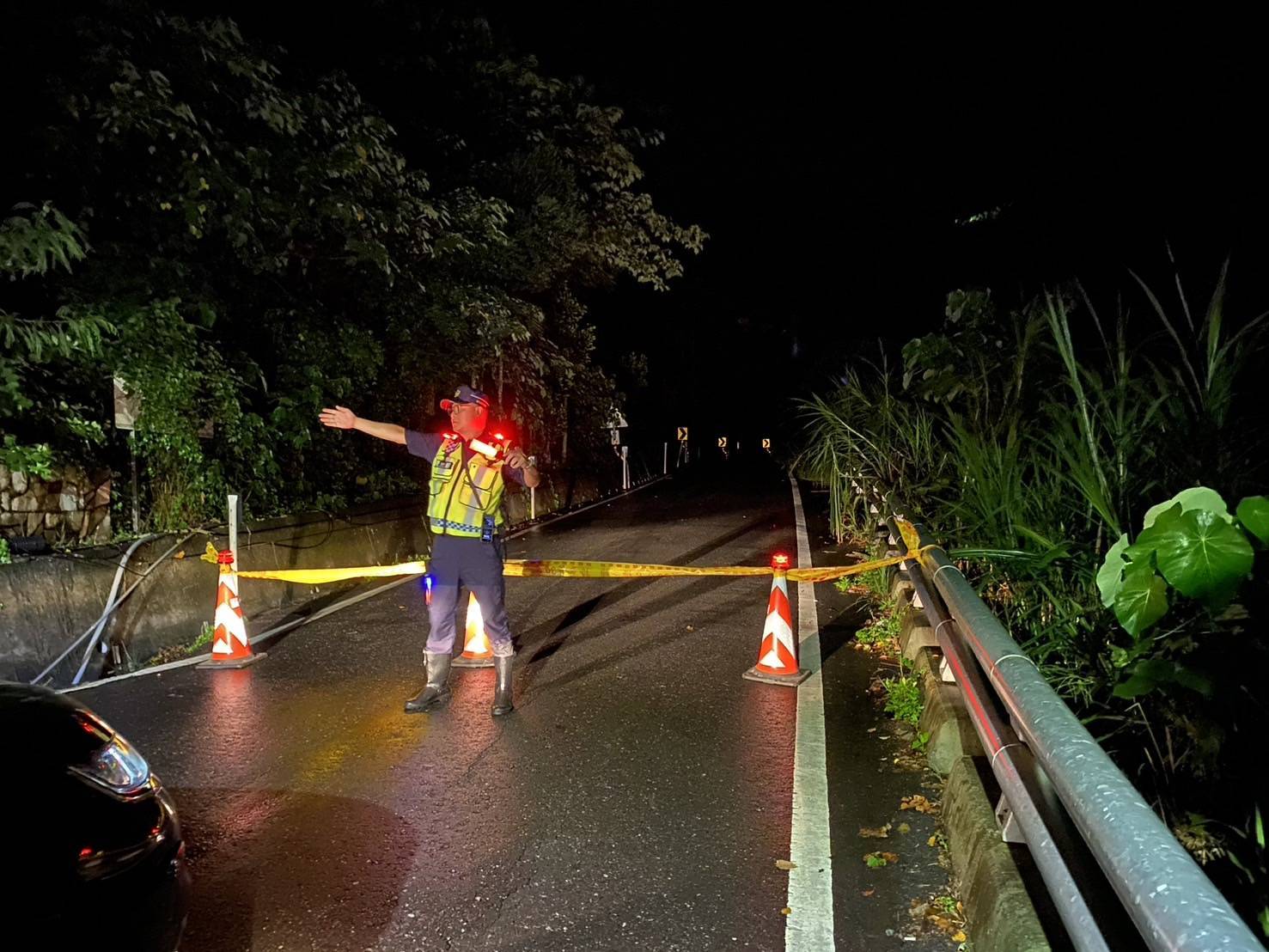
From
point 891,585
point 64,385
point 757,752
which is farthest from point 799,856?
point 64,385

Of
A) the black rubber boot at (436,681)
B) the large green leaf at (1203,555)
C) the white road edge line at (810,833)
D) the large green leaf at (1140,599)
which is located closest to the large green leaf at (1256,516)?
the large green leaf at (1203,555)

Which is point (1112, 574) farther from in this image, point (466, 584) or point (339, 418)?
point (339, 418)

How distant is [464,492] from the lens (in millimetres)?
5316

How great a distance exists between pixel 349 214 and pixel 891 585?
5814mm

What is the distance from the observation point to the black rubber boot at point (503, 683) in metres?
5.41

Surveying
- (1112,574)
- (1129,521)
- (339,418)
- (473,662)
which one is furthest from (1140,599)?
(473,662)

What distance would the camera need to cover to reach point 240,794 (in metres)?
4.24

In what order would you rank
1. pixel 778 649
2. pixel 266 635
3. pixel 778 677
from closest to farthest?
pixel 778 677
pixel 778 649
pixel 266 635

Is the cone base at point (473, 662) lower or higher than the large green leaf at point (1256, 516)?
lower

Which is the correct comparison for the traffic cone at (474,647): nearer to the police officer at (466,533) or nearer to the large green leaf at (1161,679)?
the police officer at (466,533)

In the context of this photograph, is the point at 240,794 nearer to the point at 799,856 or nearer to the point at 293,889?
the point at 293,889

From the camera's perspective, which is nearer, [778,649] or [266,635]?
[778,649]

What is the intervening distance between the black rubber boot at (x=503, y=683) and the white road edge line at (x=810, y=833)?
1726mm

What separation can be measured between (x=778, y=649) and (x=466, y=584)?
218 cm
